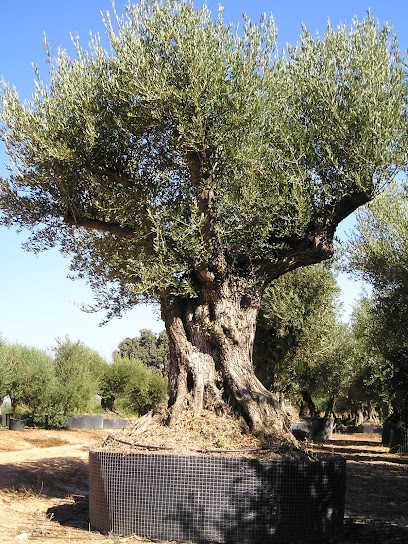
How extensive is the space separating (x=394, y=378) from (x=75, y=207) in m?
16.9

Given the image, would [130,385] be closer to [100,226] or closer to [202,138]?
[100,226]

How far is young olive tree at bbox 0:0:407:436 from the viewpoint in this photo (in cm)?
984

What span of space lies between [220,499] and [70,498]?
5.34 meters

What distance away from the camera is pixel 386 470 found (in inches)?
694

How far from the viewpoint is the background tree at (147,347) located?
3391 inches

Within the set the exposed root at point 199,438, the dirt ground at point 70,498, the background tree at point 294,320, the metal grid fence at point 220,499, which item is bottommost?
the dirt ground at point 70,498

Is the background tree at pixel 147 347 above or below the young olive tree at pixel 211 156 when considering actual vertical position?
above

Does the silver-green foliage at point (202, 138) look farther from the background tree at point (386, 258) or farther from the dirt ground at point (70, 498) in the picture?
the background tree at point (386, 258)

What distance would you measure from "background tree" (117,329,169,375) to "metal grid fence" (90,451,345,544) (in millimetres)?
76152

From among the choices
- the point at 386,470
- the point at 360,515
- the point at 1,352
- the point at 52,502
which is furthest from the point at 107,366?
the point at 360,515

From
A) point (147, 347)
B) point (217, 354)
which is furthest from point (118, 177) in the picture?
point (147, 347)

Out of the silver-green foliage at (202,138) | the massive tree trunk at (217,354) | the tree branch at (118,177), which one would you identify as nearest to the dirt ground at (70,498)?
the massive tree trunk at (217,354)

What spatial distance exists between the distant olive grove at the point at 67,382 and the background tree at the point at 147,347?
149 ft

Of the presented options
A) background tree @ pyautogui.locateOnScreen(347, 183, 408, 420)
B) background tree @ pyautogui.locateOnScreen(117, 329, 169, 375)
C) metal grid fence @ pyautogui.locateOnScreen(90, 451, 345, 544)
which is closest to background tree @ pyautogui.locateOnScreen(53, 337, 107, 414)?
background tree @ pyautogui.locateOnScreen(347, 183, 408, 420)
